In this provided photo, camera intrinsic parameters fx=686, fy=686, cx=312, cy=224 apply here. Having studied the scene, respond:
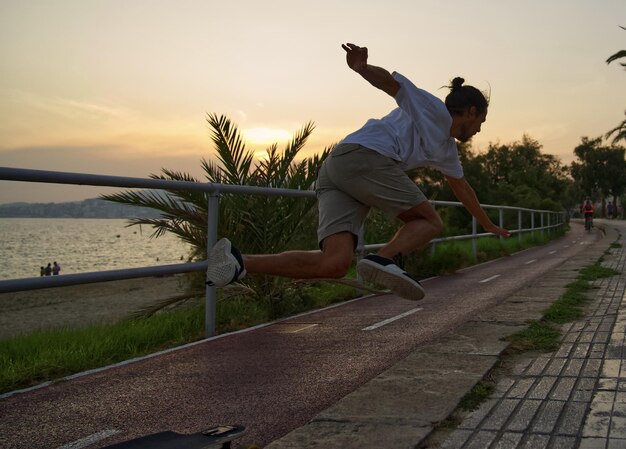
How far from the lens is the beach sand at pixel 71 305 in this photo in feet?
48.7

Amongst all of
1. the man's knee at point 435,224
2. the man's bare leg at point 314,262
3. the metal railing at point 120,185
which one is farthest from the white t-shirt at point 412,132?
the metal railing at point 120,185

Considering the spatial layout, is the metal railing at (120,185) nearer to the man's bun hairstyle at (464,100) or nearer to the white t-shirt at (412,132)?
the white t-shirt at (412,132)

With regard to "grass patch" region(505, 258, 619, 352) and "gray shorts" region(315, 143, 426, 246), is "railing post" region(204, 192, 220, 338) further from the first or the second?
"grass patch" region(505, 258, 619, 352)

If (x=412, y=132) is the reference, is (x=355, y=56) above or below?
above

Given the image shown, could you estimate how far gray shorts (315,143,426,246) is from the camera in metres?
3.76

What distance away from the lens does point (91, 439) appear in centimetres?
288

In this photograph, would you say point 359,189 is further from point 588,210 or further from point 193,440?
point 588,210

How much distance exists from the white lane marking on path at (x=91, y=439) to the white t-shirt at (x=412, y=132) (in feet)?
6.46

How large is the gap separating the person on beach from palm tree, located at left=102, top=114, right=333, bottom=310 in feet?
7.34

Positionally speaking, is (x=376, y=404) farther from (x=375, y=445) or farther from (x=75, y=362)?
(x=75, y=362)

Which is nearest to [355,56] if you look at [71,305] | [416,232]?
[416,232]

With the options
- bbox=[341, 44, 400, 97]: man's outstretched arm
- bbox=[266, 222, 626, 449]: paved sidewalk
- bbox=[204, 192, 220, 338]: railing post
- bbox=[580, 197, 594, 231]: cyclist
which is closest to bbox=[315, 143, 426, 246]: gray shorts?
bbox=[341, 44, 400, 97]: man's outstretched arm

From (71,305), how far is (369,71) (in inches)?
700

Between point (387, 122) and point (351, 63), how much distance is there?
50 cm
